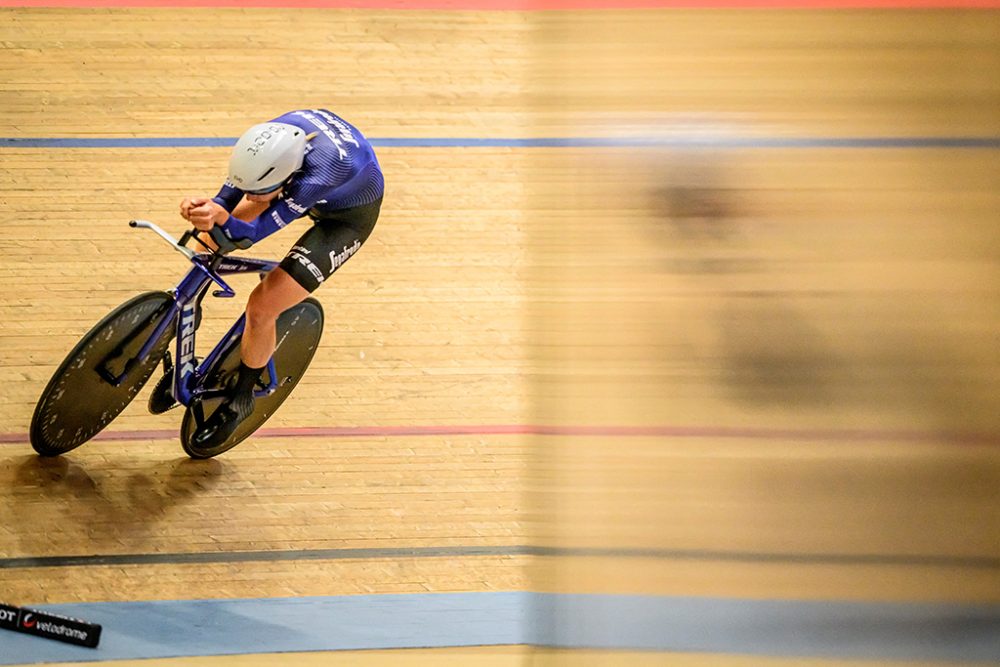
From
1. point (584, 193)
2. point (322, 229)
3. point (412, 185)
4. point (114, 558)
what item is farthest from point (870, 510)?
point (412, 185)

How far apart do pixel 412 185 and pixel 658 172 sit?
3.45 m

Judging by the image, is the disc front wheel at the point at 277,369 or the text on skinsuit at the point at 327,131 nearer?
the text on skinsuit at the point at 327,131

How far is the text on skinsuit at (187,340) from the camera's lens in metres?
3.06

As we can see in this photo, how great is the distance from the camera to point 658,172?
3.08 ft

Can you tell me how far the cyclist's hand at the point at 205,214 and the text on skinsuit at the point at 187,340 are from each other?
431 mm

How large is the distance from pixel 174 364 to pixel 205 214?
2.25ft

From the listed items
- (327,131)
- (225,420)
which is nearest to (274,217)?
(327,131)

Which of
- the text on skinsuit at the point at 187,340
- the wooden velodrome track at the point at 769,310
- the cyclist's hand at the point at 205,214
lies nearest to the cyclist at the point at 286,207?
the cyclist's hand at the point at 205,214

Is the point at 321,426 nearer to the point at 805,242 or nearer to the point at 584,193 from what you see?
the point at 584,193

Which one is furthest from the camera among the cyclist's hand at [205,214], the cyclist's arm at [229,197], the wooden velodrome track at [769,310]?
the cyclist's arm at [229,197]

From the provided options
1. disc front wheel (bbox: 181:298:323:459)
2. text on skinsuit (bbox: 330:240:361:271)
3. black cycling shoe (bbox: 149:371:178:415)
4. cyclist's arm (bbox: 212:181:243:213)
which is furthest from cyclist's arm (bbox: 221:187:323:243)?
black cycling shoe (bbox: 149:371:178:415)

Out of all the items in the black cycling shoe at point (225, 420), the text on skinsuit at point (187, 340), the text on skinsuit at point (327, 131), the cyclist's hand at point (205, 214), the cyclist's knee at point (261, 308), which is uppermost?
the text on skinsuit at point (327, 131)

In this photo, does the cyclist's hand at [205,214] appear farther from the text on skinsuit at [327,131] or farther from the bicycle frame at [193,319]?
the text on skinsuit at [327,131]

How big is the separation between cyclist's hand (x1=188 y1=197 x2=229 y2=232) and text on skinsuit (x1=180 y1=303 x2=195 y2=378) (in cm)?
43
